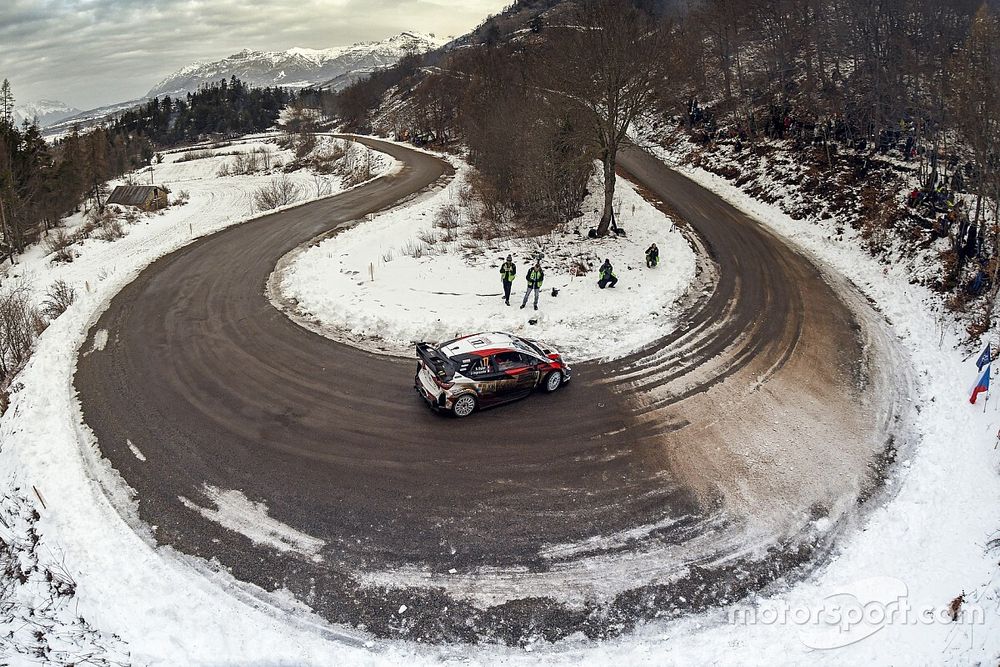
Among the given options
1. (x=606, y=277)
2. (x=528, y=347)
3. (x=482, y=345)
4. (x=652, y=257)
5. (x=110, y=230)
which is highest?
(x=110, y=230)

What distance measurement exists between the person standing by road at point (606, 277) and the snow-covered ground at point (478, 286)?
A: 31 centimetres

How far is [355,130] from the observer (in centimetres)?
10594

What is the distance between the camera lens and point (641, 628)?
7566mm

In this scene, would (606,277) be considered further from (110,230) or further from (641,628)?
(110,230)

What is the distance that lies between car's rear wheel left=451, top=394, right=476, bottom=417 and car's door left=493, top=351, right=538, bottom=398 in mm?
975

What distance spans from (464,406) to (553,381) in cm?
249

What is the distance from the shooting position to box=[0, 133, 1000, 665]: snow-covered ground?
720 cm

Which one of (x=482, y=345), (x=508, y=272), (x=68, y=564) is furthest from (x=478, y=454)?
(x=508, y=272)

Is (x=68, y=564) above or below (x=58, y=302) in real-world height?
below

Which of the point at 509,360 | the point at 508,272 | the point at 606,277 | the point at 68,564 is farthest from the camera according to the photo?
the point at 606,277

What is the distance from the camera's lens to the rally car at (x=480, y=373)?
12055mm

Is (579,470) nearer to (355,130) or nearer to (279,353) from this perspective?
(279,353)

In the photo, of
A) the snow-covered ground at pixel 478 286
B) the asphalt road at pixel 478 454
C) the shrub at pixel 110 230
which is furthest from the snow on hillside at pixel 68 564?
the shrub at pixel 110 230

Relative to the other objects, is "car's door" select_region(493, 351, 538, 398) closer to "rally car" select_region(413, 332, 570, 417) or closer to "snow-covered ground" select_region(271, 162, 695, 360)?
"rally car" select_region(413, 332, 570, 417)
